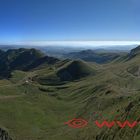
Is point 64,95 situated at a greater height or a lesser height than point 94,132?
lesser

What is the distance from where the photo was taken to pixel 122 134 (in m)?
69.6

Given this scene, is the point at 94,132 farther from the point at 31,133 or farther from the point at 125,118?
the point at 31,133

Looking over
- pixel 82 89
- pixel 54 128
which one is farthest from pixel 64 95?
pixel 54 128

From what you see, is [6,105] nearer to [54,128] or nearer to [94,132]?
[54,128]

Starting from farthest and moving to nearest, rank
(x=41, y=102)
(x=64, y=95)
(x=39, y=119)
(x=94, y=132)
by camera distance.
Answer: (x=64, y=95) < (x=41, y=102) < (x=39, y=119) < (x=94, y=132)

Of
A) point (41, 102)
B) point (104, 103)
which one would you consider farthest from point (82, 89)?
point (104, 103)

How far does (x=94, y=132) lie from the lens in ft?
271

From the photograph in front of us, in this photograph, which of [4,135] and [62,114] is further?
[62,114]

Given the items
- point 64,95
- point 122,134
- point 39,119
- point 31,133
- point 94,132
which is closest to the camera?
point 122,134

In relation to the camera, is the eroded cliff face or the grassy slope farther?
the eroded cliff face

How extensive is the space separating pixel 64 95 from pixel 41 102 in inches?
1269

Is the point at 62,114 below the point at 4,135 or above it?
below

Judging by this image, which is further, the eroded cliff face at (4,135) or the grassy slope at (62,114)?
the eroded cliff face at (4,135)

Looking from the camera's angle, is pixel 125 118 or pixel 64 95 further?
pixel 64 95
